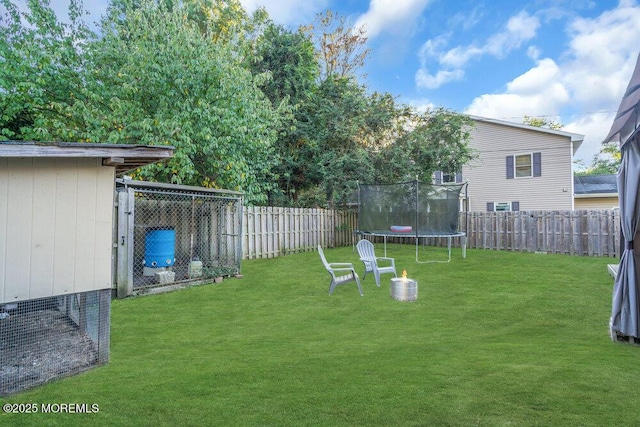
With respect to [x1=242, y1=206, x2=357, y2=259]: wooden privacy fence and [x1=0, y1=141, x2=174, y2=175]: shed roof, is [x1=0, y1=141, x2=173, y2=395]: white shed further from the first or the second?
[x1=242, y1=206, x2=357, y2=259]: wooden privacy fence

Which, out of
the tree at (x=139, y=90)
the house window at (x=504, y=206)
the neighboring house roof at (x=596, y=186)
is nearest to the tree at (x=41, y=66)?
the tree at (x=139, y=90)

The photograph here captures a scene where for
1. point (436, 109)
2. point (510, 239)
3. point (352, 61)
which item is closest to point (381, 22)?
point (352, 61)

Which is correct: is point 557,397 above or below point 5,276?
below

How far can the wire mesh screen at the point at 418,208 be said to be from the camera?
34.7 feet

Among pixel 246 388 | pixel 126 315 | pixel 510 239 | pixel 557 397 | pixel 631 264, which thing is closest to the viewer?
pixel 557 397

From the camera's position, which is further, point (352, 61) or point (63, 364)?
point (352, 61)

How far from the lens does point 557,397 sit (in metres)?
2.41

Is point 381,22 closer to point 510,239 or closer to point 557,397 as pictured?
point 510,239

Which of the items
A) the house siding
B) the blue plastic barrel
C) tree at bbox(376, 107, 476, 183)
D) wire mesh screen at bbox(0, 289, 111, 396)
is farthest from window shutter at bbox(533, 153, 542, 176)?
wire mesh screen at bbox(0, 289, 111, 396)

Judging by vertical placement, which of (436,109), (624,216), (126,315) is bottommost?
(126,315)

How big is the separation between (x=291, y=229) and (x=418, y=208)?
3.86 m

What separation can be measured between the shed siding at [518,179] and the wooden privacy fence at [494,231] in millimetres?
4719

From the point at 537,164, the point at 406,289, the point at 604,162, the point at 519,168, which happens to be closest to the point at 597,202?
the point at 537,164

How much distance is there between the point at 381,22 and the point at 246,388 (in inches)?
701
